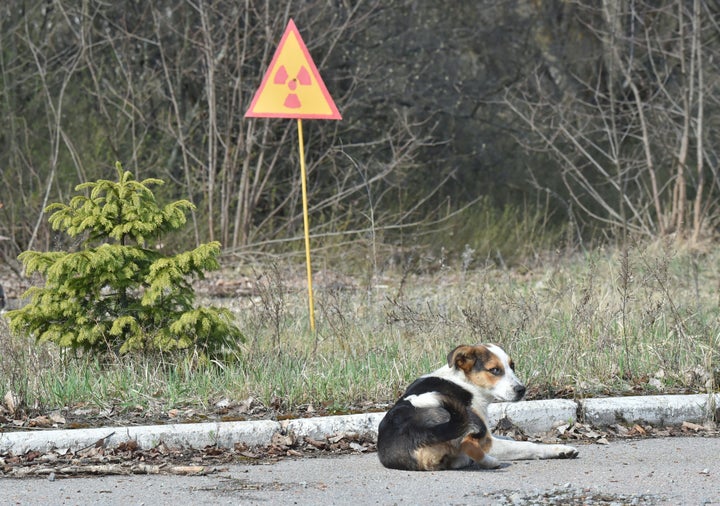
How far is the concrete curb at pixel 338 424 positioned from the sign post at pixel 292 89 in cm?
284

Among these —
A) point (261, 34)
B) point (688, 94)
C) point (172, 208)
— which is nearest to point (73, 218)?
point (172, 208)

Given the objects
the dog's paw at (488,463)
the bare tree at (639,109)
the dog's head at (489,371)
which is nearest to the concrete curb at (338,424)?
the dog's head at (489,371)

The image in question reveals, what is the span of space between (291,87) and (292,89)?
19mm

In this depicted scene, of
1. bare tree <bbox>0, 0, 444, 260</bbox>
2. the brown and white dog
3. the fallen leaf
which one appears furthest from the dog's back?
bare tree <bbox>0, 0, 444, 260</bbox>

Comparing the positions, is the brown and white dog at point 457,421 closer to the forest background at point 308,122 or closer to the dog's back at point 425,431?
the dog's back at point 425,431

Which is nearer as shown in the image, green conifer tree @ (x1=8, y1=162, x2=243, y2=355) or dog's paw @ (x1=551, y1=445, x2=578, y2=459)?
dog's paw @ (x1=551, y1=445, x2=578, y2=459)

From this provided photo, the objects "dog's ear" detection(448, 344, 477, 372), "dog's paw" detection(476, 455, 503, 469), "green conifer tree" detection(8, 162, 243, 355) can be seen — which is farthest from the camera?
"green conifer tree" detection(8, 162, 243, 355)

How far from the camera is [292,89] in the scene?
9.10m

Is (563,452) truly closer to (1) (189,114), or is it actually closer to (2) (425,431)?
(2) (425,431)

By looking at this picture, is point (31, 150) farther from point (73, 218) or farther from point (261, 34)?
point (73, 218)

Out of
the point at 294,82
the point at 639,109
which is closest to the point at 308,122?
the point at 639,109

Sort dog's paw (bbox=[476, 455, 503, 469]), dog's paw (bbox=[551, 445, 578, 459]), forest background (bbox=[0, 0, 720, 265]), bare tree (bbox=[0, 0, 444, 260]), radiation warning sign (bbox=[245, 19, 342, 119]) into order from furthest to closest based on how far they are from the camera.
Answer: bare tree (bbox=[0, 0, 444, 260]), forest background (bbox=[0, 0, 720, 265]), radiation warning sign (bbox=[245, 19, 342, 119]), dog's paw (bbox=[551, 445, 578, 459]), dog's paw (bbox=[476, 455, 503, 469])

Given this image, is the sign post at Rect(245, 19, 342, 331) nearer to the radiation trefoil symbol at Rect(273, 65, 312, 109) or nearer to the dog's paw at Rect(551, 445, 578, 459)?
the radiation trefoil symbol at Rect(273, 65, 312, 109)

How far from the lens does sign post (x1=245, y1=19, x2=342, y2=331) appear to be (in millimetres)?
9008
